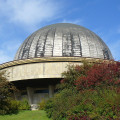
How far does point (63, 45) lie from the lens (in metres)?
29.0

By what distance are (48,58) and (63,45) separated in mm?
6093

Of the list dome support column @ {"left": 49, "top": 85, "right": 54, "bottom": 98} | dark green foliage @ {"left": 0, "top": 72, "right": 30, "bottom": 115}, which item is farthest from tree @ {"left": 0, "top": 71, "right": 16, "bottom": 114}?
dome support column @ {"left": 49, "top": 85, "right": 54, "bottom": 98}

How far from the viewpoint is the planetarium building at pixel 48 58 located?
23.5 m

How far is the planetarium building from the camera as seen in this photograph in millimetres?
23547

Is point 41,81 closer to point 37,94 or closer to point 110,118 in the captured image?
point 37,94

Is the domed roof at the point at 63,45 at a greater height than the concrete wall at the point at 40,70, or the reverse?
the domed roof at the point at 63,45

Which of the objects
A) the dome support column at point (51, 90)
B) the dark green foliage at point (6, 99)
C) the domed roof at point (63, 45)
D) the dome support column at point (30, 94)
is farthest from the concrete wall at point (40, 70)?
the domed roof at point (63, 45)

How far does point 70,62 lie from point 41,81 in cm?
464

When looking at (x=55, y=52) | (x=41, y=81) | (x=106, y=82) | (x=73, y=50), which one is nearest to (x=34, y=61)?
(x=41, y=81)

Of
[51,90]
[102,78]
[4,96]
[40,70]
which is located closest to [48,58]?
[40,70]

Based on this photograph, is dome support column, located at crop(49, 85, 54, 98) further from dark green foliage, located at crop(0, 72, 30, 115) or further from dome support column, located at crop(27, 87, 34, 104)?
dark green foliage, located at crop(0, 72, 30, 115)

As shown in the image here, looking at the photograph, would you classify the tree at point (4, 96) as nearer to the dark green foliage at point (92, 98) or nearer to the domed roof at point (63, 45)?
the dark green foliage at point (92, 98)

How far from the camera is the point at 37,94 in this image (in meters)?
26.8

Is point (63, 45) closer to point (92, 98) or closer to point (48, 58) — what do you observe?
point (48, 58)
